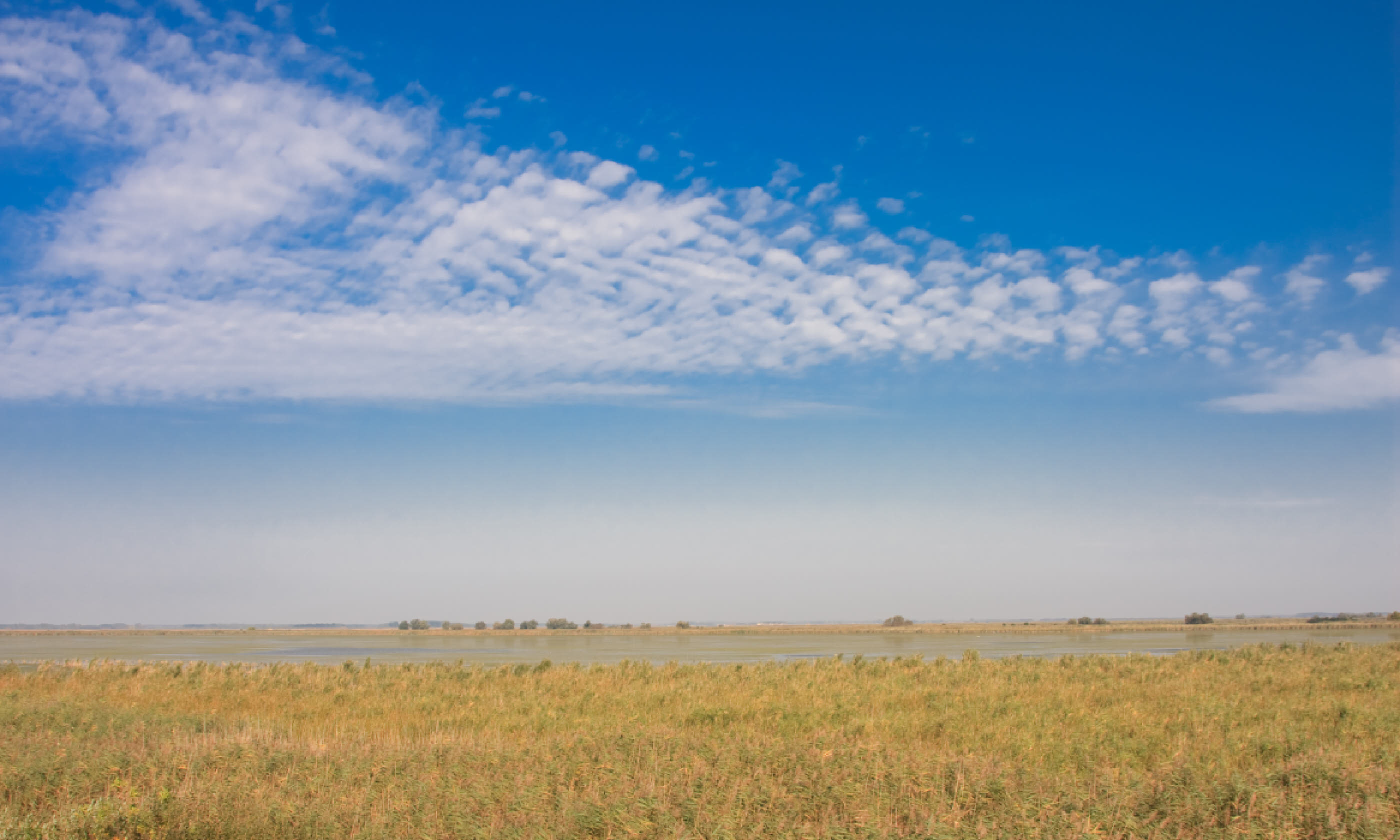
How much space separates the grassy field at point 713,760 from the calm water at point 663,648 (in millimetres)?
18812

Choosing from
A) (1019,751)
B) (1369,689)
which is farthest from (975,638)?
(1019,751)

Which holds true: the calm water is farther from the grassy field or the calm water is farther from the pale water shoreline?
the grassy field

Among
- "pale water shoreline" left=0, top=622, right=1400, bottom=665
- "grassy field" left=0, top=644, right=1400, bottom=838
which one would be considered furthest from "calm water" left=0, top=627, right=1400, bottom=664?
"grassy field" left=0, top=644, right=1400, bottom=838

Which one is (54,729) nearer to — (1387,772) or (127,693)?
(127,693)

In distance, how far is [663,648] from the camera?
214 ft

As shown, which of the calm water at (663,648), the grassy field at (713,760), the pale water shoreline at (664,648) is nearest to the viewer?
the grassy field at (713,760)

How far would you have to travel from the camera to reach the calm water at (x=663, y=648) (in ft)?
159

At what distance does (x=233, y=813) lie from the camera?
9078mm

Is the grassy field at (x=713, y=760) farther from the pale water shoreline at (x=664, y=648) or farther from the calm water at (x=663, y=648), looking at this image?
the calm water at (x=663, y=648)

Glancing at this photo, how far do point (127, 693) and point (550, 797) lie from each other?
1950cm

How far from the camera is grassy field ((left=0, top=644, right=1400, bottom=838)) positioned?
8.73m

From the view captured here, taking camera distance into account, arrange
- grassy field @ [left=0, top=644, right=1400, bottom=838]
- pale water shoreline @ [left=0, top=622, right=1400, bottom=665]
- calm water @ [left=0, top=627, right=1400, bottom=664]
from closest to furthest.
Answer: grassy field @ [left=0, top=644, right=1400, bottom=838]
pale water shoreline @ [left=0, top=622, right=1400, bottom=665]
calm water @ [left=0, top=627, right=1400, bottom=664]

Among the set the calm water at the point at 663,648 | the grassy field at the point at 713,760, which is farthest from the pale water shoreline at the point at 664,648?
the grassy field at the point at 713,760

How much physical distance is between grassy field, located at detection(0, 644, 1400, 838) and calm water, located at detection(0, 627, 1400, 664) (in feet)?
61.7
